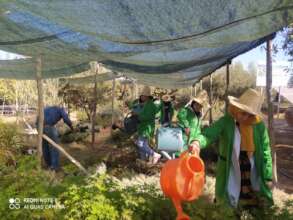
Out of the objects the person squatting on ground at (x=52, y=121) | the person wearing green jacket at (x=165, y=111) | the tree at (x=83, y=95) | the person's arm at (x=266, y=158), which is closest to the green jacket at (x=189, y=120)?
the person wearing green jacket at (x=165, y=111)

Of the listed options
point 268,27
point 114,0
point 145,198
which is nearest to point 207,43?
point 268,27

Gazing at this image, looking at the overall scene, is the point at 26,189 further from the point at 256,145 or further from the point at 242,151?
the point at 256,145

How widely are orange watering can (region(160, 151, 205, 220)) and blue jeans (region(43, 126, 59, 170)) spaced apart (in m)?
5.16

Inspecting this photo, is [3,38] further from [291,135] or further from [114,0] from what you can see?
[291,135]

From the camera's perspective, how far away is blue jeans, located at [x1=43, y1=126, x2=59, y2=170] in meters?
7.48

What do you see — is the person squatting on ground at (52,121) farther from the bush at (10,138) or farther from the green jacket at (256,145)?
the green jacket at (256,145)

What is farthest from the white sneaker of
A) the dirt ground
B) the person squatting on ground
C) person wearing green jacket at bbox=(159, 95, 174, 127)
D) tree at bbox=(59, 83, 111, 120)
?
tree at bbox=(59, 83, 111, 120)

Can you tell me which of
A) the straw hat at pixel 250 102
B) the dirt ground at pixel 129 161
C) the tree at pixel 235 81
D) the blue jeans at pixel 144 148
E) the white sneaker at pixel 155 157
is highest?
the tree at pixel 235 81

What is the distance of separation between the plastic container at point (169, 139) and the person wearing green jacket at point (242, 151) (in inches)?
69.1

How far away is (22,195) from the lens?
126 inches

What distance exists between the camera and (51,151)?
765cm

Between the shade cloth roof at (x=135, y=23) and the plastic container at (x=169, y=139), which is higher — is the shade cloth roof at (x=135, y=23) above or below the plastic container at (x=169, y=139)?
above

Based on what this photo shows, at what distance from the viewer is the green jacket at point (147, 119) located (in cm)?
758

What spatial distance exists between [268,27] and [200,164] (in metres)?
1.35
